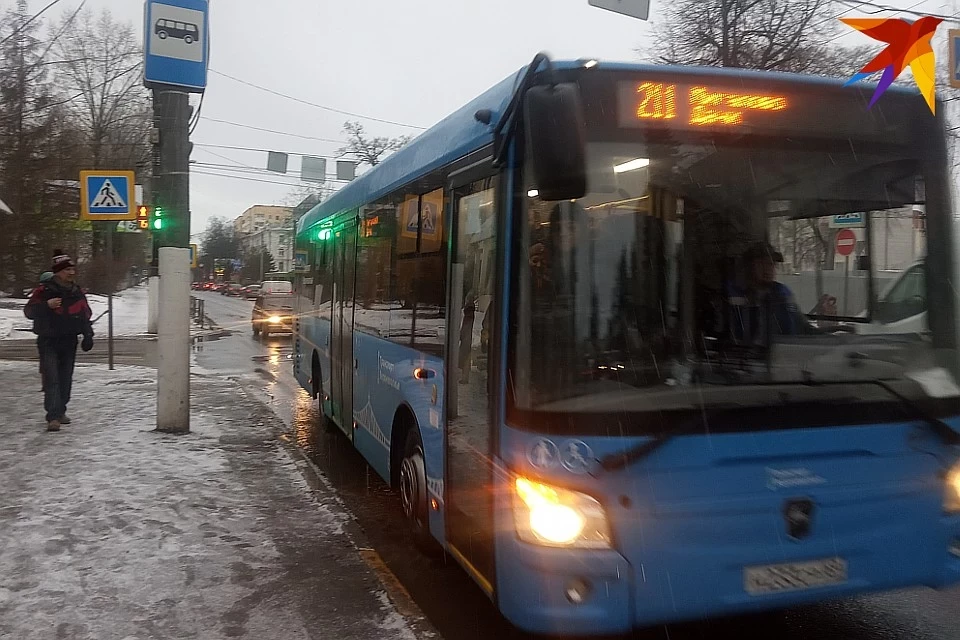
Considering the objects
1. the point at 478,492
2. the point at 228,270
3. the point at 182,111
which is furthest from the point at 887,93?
the point at 228,270

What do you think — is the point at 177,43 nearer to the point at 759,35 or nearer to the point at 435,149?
the point at 435,149

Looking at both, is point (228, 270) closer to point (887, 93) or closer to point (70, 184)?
point (70, 184)

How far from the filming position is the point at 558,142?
3.14m

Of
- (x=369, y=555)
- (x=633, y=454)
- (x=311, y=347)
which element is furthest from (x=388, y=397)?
(x=311, y=347)

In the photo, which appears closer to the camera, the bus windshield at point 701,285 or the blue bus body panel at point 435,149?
the bus windshield at point 701,285

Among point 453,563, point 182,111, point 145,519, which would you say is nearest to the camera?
point 453,563

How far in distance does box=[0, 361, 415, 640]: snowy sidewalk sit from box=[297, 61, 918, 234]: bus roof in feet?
8.63

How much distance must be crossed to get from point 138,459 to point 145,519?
193cm

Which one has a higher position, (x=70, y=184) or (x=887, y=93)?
(x=70, y=184)

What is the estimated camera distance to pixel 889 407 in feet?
11.6

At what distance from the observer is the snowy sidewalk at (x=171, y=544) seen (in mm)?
4172

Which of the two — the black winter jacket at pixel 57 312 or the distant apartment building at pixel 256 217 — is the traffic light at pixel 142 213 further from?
the distant apartment building at pixel 256 217

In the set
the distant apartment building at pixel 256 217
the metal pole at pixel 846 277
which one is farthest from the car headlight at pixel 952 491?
the distant apartment building at pixel 256 217

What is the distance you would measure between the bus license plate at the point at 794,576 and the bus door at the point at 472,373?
1169mm
